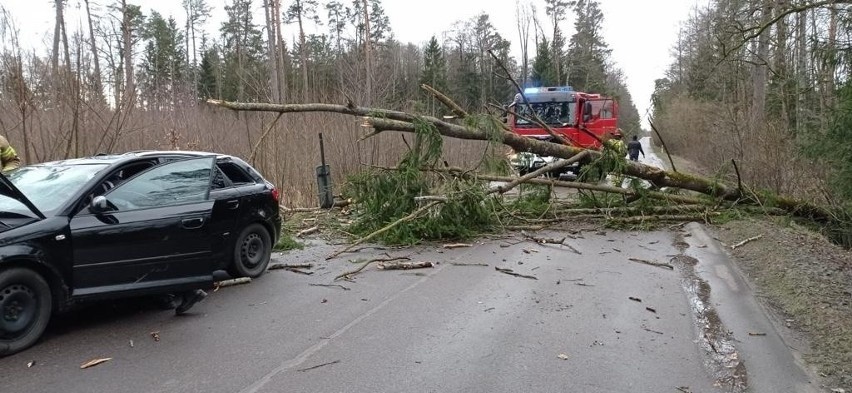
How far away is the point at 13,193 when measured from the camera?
4980 millimetres

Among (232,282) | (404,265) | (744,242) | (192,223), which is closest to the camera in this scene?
(192,223)

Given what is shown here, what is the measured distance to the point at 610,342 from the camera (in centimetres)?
534

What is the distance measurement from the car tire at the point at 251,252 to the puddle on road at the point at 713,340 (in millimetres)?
4945

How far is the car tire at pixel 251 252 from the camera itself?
7.42 metres

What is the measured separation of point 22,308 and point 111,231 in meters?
0.90

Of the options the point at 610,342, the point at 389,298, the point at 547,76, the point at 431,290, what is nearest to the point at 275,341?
the point at 389,298

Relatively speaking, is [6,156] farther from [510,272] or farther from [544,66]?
[544,66]

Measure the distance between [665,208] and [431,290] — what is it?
7.09 m

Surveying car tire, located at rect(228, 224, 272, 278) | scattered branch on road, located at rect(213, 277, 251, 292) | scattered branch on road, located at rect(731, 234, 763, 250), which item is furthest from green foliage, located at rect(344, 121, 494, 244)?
scattered branch on road, located at rect(731, 234, 763, 250)

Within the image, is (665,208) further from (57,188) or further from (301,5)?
(301,5)

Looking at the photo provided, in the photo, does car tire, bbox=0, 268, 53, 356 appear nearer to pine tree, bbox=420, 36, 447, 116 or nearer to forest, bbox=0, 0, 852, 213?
forest, bbox=0, 0, 852, 213

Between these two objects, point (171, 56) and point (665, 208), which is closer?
point (665, 208)

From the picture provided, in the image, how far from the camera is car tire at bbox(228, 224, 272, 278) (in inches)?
292

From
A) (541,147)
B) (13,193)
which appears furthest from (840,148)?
(13,193)
